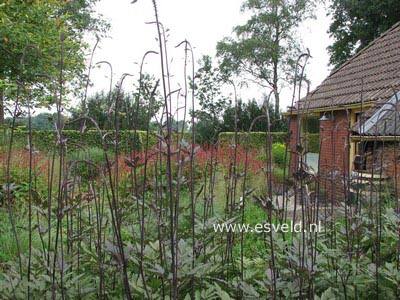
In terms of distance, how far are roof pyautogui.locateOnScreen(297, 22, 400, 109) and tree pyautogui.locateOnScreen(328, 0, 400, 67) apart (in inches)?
266

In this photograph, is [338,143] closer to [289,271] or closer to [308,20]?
[289,271]

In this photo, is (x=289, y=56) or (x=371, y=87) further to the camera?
(x=289, y=56)

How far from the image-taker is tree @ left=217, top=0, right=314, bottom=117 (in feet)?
84.6

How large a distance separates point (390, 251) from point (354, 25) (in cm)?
1868

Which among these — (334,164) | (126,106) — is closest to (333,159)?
(334,164)

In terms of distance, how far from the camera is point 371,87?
30.0 feet

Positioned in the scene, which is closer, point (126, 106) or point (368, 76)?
point (126, 106)

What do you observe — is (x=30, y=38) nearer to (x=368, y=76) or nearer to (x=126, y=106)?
(x=126, y=106)

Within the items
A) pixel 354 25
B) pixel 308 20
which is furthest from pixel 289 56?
pixel 354 25

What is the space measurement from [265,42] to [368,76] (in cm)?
1652

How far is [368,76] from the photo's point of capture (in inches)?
392

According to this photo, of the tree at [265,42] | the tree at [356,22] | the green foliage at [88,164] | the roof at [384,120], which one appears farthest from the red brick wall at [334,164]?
the tree at [265,42]

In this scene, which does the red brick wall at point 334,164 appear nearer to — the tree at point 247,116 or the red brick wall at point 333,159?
the red brick wall at point 333,159

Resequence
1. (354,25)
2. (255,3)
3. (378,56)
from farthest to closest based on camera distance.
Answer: (255,3)
(354,25)
(378,56)
